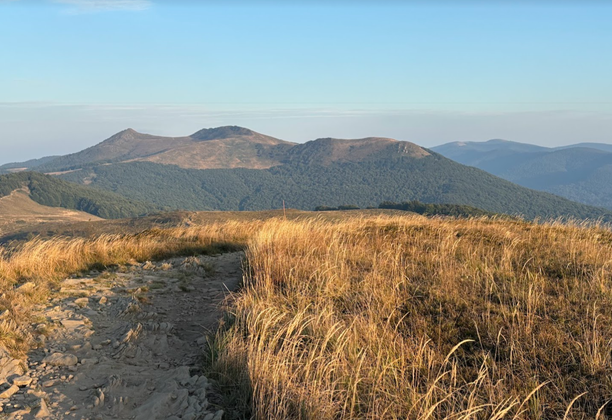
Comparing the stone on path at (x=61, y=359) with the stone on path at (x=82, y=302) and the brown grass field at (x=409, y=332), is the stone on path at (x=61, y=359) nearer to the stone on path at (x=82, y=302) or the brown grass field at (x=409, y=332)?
the brown grass field at (x=409, y=332)

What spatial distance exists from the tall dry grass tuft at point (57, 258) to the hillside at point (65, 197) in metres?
160

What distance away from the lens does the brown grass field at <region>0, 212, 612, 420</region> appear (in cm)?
321

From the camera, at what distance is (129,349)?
4.61m

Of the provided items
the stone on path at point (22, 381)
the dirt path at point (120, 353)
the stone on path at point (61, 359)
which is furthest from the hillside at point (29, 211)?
the stone on path at point (22, 381)

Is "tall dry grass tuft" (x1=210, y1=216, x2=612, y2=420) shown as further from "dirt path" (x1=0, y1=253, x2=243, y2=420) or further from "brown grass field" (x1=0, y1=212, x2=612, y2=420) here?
"dirt path" (x1=0, y1=253, x2=243, y2=420)

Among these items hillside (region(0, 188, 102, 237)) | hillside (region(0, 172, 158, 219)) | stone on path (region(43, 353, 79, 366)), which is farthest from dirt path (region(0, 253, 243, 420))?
hillside (region(0, 172, 158, 219))

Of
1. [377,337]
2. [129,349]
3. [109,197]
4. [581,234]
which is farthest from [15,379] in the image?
[109,197]

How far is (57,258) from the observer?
7.83 metres

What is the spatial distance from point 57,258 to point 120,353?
4384 mm

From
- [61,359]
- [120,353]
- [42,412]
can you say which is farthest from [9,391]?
[120,353]

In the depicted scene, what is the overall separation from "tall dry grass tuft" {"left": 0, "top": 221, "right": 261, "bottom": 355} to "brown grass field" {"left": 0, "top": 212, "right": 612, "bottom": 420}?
41mm

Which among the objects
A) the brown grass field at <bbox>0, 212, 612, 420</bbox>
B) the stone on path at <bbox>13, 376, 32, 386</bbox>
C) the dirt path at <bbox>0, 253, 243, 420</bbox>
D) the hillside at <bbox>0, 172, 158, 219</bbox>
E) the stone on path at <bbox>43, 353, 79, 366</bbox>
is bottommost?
the hillside at <bbox>0, 172, 158, 219</bbox>

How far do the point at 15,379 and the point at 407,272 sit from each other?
5.13 m

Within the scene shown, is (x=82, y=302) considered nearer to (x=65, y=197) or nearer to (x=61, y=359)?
(x=61, y=359)
